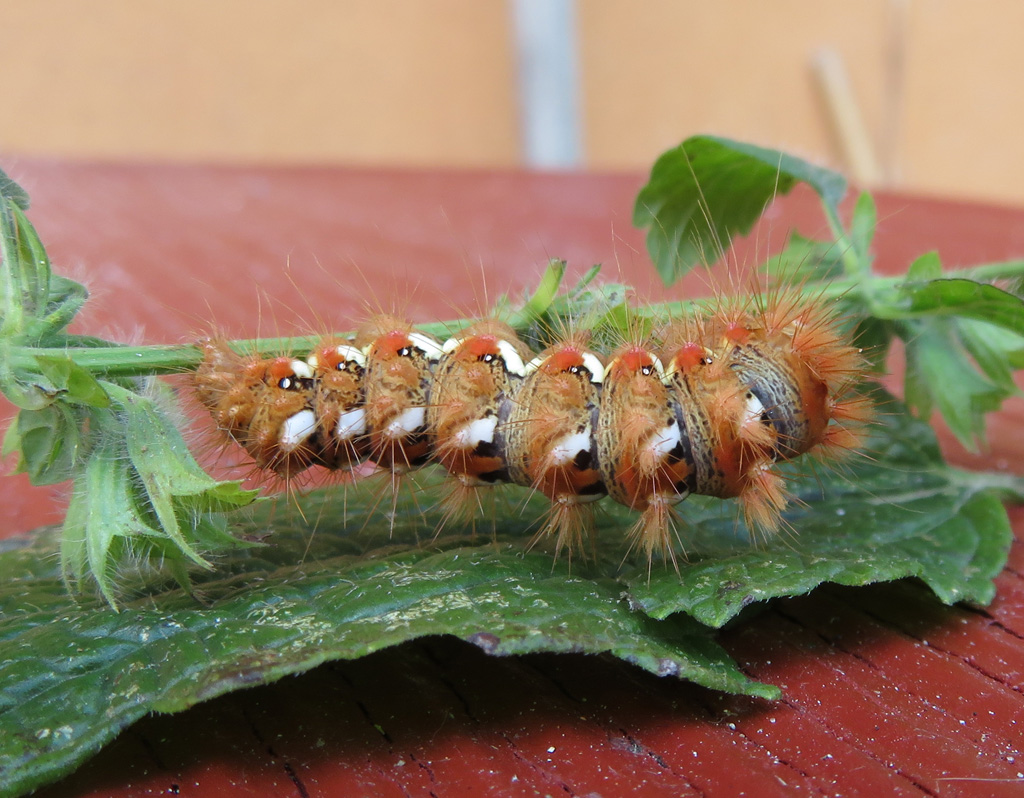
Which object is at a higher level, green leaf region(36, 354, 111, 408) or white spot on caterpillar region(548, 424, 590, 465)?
green leaf region(36, 354, 111, 408)

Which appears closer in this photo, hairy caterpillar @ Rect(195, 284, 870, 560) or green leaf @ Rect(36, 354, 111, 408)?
green leaf @ Rect(36, 354, 111, 408)

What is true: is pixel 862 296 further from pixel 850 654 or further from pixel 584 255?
pixel 584 255

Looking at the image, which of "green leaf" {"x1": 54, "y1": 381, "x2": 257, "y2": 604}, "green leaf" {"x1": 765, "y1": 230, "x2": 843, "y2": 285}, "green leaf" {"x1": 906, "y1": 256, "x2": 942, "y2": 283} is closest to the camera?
"green leaf" {"x1": 54, "y1": 381, "x2": 257, "y2": 604}

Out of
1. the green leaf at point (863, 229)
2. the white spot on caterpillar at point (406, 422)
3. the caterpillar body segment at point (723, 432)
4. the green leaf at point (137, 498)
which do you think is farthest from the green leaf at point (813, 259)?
the green leaf at point (137, 498)

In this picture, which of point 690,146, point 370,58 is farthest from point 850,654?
point 370,58

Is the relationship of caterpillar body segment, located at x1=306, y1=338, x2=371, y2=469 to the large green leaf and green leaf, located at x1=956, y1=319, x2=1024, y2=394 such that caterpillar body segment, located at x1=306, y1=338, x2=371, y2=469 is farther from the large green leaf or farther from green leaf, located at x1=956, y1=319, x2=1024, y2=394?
green leaf, located at x1=956, y1=319, x2=1024, y2=394

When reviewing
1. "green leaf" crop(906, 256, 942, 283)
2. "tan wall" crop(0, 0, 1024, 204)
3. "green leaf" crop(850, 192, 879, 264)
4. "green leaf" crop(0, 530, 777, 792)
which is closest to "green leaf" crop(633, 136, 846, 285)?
"green leaf" crop(850, 192, 879, 264)
